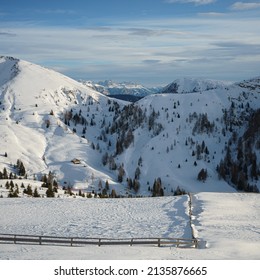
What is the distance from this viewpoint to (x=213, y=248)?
42.7 m

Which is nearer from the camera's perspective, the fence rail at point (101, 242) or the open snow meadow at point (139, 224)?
the open snow meadow at point (139, 224)

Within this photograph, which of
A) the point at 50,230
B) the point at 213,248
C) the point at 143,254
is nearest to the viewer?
the point at 143,254

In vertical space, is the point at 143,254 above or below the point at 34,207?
above

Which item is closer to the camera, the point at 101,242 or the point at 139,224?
the point at 101,242

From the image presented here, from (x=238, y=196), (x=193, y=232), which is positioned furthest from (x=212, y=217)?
(x=238, y=196)

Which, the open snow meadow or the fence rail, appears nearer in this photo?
the open snow meadow

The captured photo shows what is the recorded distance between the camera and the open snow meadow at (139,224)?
129 feet

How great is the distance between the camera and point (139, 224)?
58906 mm

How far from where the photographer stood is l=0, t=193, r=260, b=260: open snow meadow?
39219mm

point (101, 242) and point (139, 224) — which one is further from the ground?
point (101, 242)
